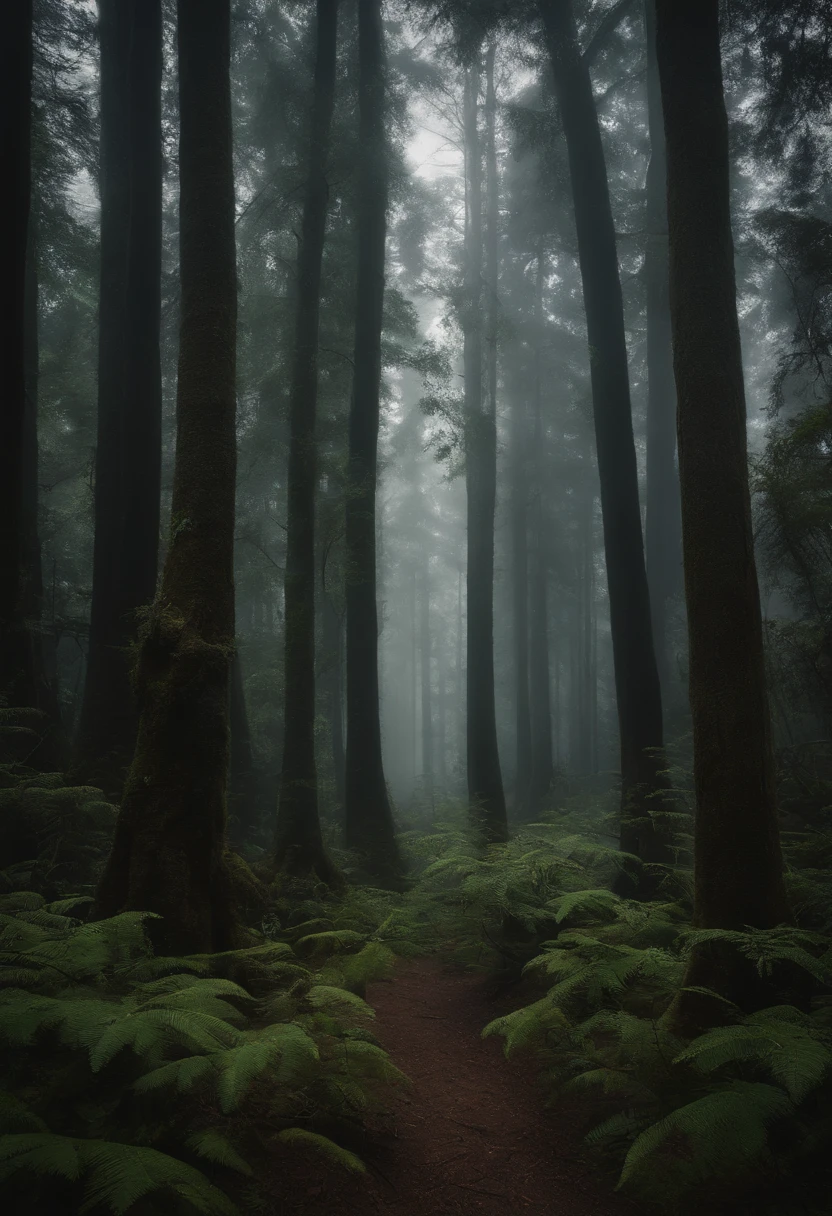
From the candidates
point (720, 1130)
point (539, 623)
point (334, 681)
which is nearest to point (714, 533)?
point (720, 1130)

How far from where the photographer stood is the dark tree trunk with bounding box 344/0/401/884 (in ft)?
36.7

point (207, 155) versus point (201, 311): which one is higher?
point (207, 155)

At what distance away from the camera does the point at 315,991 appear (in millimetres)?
3793

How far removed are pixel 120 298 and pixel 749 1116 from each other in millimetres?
13522

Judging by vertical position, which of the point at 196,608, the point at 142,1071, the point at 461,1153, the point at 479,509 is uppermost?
the point at 479,509

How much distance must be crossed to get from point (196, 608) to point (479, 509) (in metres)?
11.8

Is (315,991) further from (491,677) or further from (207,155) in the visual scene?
(491,677)

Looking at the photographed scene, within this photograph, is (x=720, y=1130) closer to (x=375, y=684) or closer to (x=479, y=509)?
(x=375, y=684)

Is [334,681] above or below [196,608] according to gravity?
above

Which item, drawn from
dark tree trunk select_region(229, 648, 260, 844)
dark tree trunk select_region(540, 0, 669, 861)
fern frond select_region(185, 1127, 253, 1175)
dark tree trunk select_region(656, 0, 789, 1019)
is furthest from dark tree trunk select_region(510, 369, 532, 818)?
fern frond select_region(185, 1127, 253, 1175)

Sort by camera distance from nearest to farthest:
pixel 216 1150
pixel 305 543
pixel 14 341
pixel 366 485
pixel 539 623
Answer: pixel 216 1150 → pixel 14 341 → pixel 305 543 → pixel 366 485 → pixel 539 623

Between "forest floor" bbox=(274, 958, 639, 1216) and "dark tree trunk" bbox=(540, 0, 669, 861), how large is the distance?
4.23m

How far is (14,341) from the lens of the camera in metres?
7.61

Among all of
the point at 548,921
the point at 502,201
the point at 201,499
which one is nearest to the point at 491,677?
the point at 548,921
